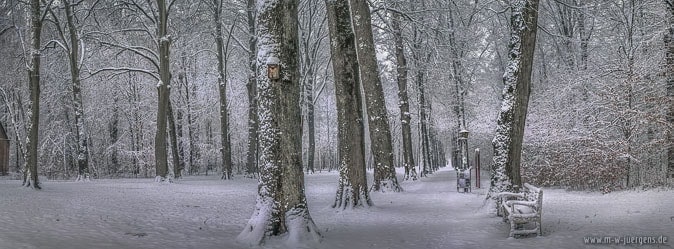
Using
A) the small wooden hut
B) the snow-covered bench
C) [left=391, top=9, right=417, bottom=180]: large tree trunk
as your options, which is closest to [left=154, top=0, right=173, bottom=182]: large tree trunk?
[left=391, top=9, right=417, bottom=180]: large tree trunk

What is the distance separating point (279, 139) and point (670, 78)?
14.1 m

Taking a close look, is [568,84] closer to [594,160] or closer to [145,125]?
[594,160]

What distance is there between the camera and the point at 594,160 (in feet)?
55.1

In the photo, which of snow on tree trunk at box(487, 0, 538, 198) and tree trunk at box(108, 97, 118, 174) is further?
tree trunk at box(108, 97, 118, 174)

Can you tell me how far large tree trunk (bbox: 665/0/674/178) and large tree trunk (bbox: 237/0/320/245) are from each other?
12.2 meters

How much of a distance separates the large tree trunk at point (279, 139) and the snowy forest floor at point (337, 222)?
1.97 ft

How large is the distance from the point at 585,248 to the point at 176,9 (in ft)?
85.9

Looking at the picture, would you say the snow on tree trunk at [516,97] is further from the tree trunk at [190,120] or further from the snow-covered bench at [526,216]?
the tree trunk at [190,120]

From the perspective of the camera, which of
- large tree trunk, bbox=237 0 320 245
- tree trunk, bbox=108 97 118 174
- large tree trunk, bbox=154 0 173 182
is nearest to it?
large tree trunk, bbox=237 0 320 245

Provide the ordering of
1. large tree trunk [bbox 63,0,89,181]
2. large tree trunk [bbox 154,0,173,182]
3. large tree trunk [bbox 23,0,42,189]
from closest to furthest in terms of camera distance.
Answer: large tree trunk [bbox 23,0,42,189], large tree trunk [bbox 154,0,173,182], large tree trunk [bbox 63,0,89,181]

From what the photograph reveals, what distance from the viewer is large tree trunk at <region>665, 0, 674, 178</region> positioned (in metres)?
14.9

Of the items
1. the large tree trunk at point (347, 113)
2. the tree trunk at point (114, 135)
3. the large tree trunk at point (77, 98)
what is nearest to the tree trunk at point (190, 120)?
the tree trunk at point (114, 135)

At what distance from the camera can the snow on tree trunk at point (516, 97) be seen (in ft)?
36.8

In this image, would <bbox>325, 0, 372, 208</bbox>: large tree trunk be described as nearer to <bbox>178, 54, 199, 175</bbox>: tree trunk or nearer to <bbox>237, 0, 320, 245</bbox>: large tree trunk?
<bbox>237, 0, 320, 245</bbox>: large tree trunk
